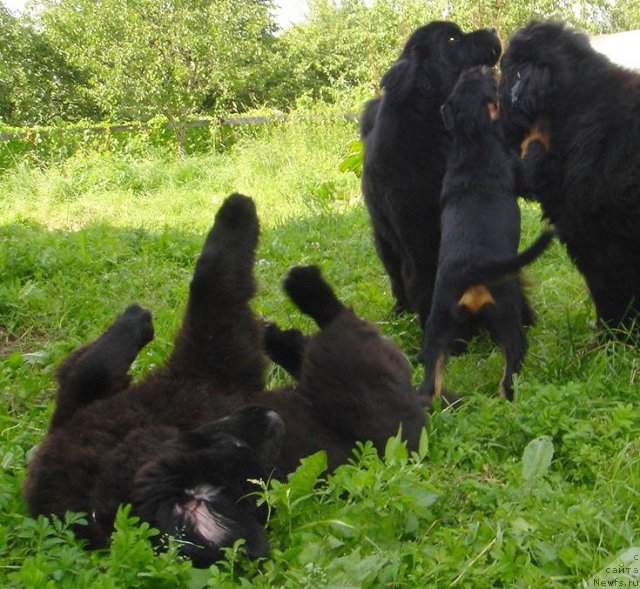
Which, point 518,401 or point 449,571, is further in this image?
point 518,401

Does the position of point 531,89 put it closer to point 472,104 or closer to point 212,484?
point 472,104

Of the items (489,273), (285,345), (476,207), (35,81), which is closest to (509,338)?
(489,273)

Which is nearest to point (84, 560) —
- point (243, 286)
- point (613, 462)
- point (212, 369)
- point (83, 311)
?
point (212, 369)

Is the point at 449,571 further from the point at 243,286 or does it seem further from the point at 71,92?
the point at 71,92

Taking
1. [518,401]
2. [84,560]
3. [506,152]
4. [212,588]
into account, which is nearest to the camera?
[212,588]

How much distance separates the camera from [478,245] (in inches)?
145

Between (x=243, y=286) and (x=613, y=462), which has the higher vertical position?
(x=243, y=286)

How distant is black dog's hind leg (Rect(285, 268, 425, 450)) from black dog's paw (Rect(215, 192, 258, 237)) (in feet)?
1.84

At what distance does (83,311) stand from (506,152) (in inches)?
101

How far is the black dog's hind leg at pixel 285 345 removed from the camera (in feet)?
12.4

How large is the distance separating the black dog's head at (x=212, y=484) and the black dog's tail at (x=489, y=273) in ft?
4.43

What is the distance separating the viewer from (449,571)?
2.12 metres

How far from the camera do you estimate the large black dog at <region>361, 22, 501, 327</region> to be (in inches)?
173

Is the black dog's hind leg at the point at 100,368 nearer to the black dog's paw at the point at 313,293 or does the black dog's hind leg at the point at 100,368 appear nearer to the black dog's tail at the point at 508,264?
the black dog's paw at the point at 313,293
